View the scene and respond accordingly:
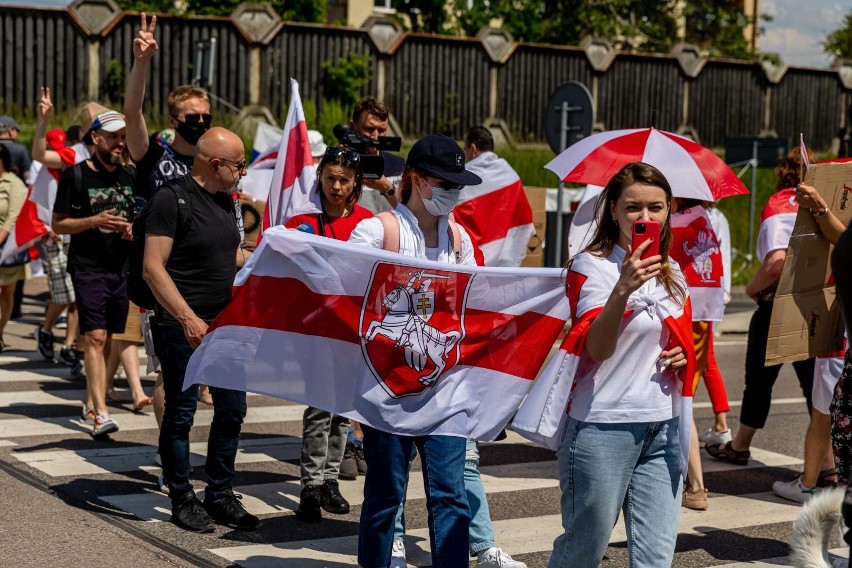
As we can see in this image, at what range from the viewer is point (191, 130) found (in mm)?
6820

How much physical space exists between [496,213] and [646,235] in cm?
449

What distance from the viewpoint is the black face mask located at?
22.4 feet

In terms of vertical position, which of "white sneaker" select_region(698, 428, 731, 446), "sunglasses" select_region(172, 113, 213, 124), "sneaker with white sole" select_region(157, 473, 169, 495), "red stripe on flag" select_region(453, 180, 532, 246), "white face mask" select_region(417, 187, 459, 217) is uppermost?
"sunglasses" select_region(172, 113, 213, 124)

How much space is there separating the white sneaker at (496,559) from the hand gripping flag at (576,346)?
4.08ft

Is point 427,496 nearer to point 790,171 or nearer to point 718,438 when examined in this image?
point 790,171

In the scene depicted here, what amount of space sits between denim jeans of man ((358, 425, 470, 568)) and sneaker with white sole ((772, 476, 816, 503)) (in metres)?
3.19

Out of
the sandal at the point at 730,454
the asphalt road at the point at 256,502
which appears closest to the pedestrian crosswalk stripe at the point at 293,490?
the asphalt road at the point at 256,502

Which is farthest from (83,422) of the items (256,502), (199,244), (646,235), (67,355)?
(646,235)

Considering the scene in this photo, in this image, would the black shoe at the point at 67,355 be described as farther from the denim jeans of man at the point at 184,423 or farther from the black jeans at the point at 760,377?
the black jeans at the point at 760,377

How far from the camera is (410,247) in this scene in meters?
5.04

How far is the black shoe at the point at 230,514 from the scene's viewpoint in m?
6.15

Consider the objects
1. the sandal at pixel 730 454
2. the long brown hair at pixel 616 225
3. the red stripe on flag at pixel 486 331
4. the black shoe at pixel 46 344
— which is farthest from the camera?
the black shoe at pixel 46 344

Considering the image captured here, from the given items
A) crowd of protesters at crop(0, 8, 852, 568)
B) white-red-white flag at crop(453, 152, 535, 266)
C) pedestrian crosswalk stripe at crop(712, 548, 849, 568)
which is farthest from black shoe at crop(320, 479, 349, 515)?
white-red-white flag at crop(453, 152, 535, 266)

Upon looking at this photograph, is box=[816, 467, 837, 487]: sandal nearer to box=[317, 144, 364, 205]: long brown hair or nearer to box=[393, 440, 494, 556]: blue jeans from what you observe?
box=[393, 440, 494, 556]: blue jeans
